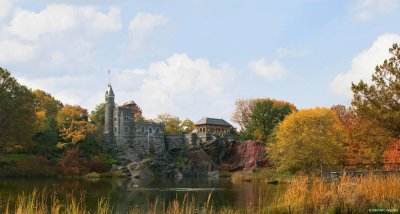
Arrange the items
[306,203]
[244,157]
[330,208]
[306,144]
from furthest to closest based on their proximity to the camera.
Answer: [244,157] < [306,144] < [306,203] < [330,208]

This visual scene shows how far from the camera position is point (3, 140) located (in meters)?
44.5

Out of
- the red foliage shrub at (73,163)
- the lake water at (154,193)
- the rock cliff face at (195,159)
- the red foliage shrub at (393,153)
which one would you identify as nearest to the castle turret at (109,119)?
the rock cliff face at (195,159)

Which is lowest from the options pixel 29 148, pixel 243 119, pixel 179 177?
pixel 179 177

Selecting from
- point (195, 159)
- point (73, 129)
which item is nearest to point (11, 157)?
point (73, 129)

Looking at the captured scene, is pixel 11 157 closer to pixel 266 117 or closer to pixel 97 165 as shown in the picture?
pixel 97 165

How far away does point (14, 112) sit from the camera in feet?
145

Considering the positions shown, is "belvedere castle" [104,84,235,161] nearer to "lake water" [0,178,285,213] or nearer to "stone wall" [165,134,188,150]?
"stone wall" [165,134,188,150]

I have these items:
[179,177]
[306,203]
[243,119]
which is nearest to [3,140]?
[179,177]

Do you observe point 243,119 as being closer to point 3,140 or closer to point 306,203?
point 3,140

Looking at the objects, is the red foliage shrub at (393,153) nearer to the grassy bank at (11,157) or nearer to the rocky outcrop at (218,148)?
the rocky outcrop at (218,148)

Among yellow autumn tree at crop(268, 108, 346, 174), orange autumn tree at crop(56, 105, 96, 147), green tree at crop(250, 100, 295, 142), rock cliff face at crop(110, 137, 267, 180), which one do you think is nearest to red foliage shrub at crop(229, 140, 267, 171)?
rock cliff face at crop(110, 137, 267, 180)

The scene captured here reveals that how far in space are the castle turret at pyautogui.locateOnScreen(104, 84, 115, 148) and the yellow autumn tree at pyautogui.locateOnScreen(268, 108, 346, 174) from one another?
29.4 metres

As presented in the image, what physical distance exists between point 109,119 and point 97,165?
1445 cm

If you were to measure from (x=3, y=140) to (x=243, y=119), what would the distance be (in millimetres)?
44978
